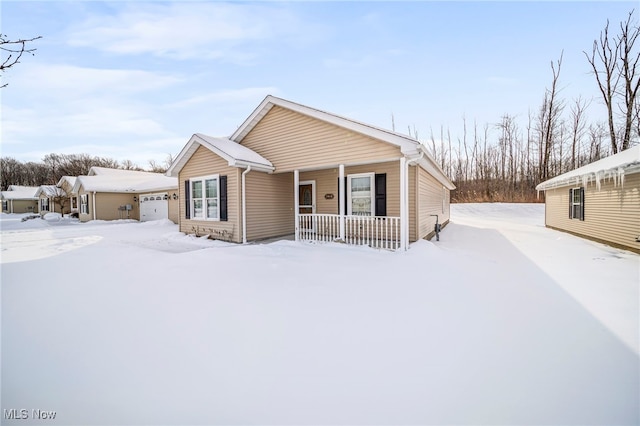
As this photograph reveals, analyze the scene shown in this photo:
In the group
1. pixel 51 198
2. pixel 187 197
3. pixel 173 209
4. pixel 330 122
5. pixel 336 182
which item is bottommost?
pixel 173 209

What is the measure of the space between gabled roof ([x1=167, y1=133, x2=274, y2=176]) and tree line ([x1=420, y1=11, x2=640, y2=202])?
55.7 feet

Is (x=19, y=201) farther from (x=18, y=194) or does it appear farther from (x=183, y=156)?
(x=183, y=156)

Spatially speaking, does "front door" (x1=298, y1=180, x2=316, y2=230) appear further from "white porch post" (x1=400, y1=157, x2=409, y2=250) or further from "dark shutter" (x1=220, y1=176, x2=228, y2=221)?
"white porch post" (x1=400, y1=157, x2=409, y2=250)

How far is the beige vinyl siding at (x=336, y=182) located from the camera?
8383 mm

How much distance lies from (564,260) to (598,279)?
72.1 inches

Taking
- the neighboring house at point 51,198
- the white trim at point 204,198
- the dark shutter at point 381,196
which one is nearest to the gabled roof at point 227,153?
the white trim at point 204,198

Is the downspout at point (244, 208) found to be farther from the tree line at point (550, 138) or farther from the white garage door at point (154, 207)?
the tree line at point (550, 138)

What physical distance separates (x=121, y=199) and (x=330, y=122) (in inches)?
729

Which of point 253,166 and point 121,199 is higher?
point 253,166

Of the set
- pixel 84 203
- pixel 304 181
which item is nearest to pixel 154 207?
pixel 84 203

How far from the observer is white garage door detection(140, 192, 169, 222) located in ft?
56.7

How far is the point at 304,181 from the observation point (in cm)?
1021

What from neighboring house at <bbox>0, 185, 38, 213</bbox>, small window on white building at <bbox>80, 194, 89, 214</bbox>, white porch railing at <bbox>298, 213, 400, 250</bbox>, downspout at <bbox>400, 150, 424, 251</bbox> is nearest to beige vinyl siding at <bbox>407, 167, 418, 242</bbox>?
white porch railing at <bbox>298, 213, 400, 250</bbox>

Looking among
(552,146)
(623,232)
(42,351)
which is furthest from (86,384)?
(552,146)
